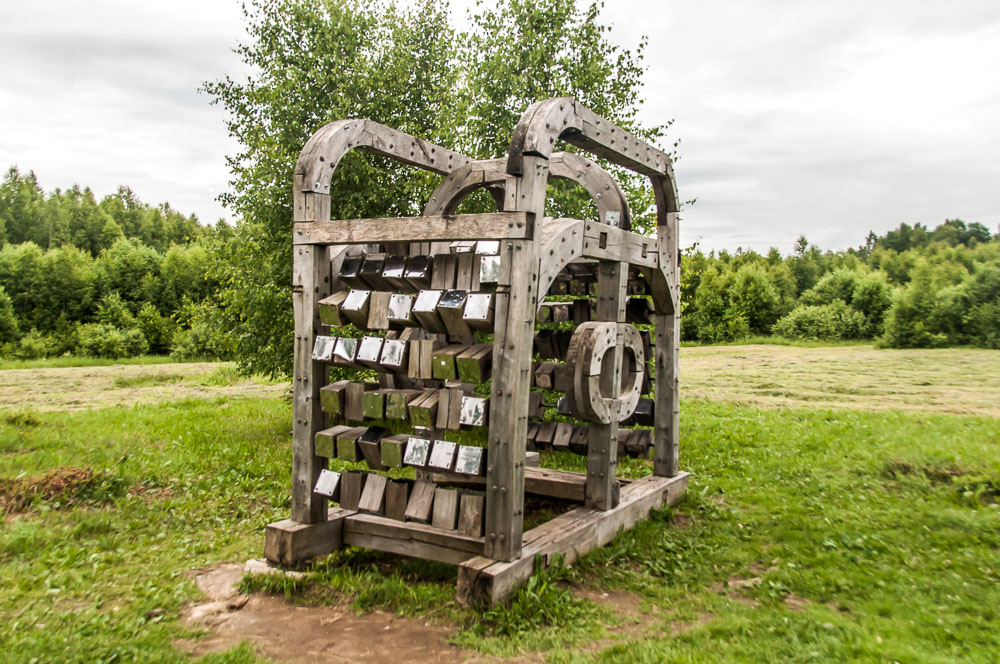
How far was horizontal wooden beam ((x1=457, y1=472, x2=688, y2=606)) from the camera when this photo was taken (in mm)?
3992

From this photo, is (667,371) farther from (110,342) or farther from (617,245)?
(110,342)

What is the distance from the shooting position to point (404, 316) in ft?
14.4

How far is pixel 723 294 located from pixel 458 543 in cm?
3700

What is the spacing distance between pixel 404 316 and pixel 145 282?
38789 millimetres

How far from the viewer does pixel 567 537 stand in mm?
4738

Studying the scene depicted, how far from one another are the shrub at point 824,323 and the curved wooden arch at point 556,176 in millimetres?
28719

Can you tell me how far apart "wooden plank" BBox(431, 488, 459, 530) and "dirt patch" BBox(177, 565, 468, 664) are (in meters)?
0.58

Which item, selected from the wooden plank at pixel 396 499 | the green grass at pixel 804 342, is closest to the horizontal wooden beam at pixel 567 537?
the wooden plank at pixel 396 499

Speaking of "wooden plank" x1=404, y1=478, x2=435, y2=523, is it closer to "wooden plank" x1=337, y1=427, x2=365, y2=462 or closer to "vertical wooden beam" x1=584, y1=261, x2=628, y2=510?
"wooden plank" x1=337, y1=427, x2=365, y2=462

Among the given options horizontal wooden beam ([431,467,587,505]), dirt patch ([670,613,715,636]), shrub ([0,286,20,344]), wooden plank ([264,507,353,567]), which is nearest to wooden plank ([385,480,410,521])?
wooden plank ([264,507,353,567])

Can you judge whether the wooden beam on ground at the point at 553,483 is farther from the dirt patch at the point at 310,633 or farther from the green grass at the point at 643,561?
the dirt patch at the point at 310,633

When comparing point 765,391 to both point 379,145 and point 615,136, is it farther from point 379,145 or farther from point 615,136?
point 379,145

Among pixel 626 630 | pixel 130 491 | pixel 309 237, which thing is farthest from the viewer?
pixel 130 491

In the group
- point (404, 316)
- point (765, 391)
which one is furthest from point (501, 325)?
point (765, 391)
